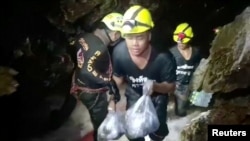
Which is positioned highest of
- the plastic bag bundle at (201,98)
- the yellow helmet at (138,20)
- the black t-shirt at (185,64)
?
the yellow helmet at (138,20)

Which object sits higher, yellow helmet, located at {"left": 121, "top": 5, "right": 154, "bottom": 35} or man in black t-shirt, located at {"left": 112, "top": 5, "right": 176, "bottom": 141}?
yellow helmet, located at {"left": 121, "top": 5, "right": 154, "bottom": 35}

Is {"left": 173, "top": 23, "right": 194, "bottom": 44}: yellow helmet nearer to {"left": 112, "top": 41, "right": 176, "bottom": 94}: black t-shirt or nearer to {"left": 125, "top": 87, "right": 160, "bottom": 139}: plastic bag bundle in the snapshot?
{"left": 112, "top": 41, "right": 176, "bottom": 94}: black t-shirt

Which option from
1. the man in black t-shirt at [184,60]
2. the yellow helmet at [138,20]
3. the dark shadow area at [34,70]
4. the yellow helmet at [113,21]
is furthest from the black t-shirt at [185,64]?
the dark shadow area at [34,70]

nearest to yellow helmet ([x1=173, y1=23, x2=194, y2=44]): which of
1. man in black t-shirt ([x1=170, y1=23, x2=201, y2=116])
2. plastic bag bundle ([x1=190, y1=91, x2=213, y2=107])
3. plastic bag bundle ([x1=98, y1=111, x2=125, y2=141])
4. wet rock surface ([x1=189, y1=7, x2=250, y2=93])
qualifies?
man in black t-shirt ([x1=170, y1=23, x2=201, y2=116])

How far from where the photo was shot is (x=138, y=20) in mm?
2068

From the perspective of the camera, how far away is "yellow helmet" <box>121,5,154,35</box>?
2066 mm

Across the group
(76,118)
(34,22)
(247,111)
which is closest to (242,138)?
(247,111)

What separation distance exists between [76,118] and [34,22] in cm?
50

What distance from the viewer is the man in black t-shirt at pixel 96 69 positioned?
2.09 metres

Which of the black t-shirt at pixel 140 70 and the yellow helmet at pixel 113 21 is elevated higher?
the yellow helmet at pixel 113 21

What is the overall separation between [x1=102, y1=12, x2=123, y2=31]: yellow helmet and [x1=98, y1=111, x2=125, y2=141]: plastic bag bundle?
0.41 meters

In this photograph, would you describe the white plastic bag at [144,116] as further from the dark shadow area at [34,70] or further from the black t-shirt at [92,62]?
the dark shadow area at [34,70]

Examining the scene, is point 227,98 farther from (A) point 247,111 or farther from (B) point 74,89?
(B) point 74,89

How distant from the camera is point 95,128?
2113 millimetres
